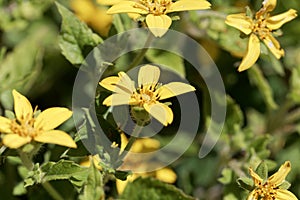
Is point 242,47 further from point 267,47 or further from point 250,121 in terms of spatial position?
point 250,121

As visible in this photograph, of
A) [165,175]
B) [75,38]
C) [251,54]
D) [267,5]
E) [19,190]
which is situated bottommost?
[19,190]

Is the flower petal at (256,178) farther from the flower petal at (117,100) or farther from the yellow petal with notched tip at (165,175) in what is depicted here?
the yellow petal with notched tip at (165,175)

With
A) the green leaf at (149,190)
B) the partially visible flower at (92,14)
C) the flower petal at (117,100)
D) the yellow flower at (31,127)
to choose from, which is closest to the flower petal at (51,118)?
the yellow flower at (31,127)

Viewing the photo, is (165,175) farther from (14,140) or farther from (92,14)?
(92,14)

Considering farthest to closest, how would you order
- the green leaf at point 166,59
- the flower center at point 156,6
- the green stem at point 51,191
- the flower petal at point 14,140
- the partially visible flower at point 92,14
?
1. the partially visible flower at point 92,14
2. the green leaf at point 166,59
3. the green stem at point 51,191
4. the flower center at point 156,6
5. the flower petal at point 14,140

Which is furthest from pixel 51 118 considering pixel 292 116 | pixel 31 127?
pixel 292 116

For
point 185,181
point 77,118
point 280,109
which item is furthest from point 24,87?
point 280,109
